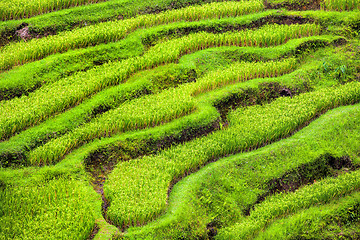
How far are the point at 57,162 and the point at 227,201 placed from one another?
5.14 meters

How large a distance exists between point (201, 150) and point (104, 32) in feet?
22.7

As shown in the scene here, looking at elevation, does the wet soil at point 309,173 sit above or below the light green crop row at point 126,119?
below

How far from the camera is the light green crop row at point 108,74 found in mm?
12133

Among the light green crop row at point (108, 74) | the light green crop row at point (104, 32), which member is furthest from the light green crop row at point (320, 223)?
the light green crop row at point (104, 32)

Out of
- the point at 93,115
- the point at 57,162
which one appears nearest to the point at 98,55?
the point at 93,115

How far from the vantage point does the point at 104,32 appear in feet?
51.3

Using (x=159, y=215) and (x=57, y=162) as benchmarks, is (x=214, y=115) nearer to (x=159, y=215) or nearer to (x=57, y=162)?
(x=159, y=215)

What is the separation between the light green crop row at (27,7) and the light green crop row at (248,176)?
1017 cm

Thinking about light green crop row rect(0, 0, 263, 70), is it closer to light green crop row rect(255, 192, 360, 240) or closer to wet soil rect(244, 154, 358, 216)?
wet soil rect(244, 154, 358, 216)

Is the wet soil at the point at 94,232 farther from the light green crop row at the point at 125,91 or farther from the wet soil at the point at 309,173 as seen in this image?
the wet soil at the point at 309,173

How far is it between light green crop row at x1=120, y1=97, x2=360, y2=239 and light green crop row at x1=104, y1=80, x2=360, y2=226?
0.30m

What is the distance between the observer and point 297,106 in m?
13.8

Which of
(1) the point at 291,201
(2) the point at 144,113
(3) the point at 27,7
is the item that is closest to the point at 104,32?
(3) the point at 27,7

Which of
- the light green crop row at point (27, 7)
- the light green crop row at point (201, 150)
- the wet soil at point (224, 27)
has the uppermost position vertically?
the light green crop row at point (27, 7)
